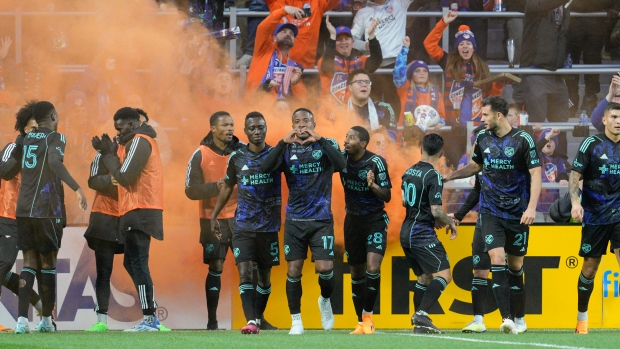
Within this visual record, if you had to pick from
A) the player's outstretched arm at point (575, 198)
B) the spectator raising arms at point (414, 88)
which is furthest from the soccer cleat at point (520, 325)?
the spectator raising arms at point (414, 88)

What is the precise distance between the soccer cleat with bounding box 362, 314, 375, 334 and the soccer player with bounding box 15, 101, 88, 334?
3.04 m

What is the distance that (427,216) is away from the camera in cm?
945

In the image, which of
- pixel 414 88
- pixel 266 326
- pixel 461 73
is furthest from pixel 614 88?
pixel 266 326

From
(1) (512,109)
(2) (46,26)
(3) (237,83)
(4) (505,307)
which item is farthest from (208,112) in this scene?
(4) (505,307)

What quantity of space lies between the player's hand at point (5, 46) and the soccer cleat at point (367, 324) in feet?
23.2

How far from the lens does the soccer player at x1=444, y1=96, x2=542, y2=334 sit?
9047 millimetres

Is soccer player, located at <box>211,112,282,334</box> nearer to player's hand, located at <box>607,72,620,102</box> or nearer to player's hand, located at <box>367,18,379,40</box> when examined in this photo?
player's hand, located at <box>367,18,379,40</box>

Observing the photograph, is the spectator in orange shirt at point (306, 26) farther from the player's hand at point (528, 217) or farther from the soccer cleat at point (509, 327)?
the soccer cleat at point (509, 327)

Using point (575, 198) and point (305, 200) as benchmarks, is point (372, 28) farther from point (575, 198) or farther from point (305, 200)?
point (575, 198)

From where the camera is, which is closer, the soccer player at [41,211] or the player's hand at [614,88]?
the soccer player at [41,211]

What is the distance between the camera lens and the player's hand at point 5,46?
13828mm

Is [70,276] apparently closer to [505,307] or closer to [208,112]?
[208,112]

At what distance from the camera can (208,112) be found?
12.9 m

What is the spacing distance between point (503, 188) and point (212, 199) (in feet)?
10.4
